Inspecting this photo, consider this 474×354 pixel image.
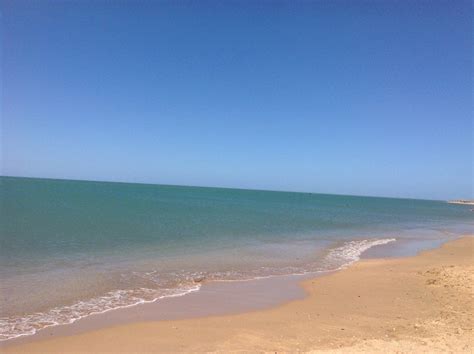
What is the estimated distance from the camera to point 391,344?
7.25 meters

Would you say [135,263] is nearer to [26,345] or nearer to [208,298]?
[208,298]

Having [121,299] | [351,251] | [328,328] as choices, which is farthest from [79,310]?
[351,251]

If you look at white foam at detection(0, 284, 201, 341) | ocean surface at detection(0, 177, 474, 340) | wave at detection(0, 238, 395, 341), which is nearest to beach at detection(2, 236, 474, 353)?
white foam at detection(0, 284, 201, 341)

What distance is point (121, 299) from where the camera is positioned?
36.0ft

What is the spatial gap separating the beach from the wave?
1000 millimetres

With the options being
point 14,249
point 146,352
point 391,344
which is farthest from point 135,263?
point 391,344

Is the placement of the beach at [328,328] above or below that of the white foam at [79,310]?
above

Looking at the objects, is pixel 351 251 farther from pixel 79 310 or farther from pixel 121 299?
pixel 79 310

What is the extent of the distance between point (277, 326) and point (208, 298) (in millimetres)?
3151

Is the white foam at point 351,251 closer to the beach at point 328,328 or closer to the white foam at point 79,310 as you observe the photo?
the beach at point 328,328

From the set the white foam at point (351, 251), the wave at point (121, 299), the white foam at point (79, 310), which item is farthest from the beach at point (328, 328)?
the white foam at point (351, 251)

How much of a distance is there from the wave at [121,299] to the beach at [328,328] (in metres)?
1.00

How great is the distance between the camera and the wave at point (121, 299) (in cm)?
873

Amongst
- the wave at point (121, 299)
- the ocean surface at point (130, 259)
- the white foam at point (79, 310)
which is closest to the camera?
the white foam at point (79, 310)
